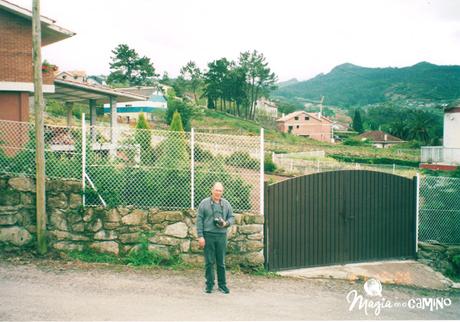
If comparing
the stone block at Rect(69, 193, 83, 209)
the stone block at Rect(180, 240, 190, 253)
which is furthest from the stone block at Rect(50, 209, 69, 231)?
the stone block at Rect(180, 240, 190, 253)

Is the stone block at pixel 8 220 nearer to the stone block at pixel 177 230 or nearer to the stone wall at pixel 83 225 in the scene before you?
the stone wall at pixel 83 225

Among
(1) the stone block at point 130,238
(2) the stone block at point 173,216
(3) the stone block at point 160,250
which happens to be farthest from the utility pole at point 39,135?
(2) the stone block at point 173,216

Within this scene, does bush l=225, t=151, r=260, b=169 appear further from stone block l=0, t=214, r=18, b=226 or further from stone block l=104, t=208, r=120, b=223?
stone block l=0, t=214, r=18, b=226

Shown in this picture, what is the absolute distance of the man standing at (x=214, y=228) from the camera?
6.29m

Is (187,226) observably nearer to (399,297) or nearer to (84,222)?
(84,222)

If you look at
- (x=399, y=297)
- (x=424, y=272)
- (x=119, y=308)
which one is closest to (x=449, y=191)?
(x=424, y=272)

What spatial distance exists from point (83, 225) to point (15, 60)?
7.69 m

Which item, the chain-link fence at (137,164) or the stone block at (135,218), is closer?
the stone block at (135,218)

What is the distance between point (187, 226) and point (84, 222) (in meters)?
1.86

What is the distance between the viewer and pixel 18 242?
24.3 feet

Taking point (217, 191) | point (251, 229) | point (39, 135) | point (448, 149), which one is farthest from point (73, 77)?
point (448, 149)

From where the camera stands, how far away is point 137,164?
314 inches

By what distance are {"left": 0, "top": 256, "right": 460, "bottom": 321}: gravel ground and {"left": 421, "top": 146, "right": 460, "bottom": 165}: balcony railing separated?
21.4m

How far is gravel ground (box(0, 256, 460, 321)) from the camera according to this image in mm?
5496
